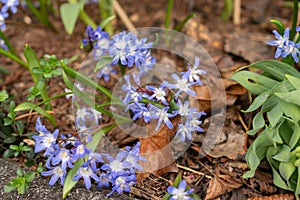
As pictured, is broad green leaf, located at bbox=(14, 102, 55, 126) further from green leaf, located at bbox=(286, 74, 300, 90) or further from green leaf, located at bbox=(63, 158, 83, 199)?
green leaf, located at bbox=(286, 74, 300, 90)

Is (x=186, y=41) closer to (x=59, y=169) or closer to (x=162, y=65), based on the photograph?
(x=162, y=65)

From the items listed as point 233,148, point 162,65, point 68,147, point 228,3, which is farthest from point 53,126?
point 228,3

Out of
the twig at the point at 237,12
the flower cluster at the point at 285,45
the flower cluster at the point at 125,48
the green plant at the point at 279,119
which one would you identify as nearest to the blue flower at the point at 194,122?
the green plant at the point at 279,119

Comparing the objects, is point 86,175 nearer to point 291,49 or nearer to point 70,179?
point 70,179

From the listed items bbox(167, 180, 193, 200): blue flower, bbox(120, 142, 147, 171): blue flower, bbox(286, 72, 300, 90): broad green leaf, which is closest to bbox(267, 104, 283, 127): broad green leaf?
bbox(286, 72, 300, 90): broad green leaf

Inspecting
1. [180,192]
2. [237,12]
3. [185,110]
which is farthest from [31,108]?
[237,12]
